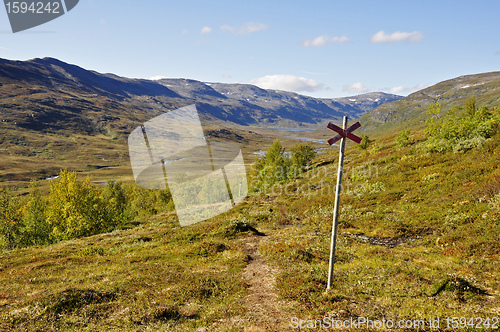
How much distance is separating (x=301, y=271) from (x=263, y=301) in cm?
401

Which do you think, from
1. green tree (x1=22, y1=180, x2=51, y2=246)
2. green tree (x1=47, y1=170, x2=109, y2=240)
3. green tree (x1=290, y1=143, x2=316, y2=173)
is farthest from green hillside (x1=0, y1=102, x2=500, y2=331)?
green tree (x1=290, y1=143, x2=316, y2=173)

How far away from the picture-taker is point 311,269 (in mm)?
15523

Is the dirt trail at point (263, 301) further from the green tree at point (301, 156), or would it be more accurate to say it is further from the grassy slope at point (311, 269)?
the green tree at point (301, 156)

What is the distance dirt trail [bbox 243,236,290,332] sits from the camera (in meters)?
9.55

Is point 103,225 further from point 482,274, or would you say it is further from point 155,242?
point 482,274

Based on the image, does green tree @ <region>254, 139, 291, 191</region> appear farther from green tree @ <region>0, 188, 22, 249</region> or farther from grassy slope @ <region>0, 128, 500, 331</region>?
green tree @ <region>0, 188, 22, 249</region>

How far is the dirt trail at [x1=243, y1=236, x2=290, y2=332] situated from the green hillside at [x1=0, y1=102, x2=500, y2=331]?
0.22 feet

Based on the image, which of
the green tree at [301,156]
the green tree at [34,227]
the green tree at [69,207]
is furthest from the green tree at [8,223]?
the green tree at [301,156]

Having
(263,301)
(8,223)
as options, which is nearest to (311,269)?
(263,301)

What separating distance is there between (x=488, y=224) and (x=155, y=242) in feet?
94.5

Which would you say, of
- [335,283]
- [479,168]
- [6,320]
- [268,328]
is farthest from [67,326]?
[479,168]

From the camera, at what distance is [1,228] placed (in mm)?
48281

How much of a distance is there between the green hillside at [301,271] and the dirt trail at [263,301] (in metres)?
0.07

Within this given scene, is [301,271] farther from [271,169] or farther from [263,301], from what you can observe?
[271,169]
